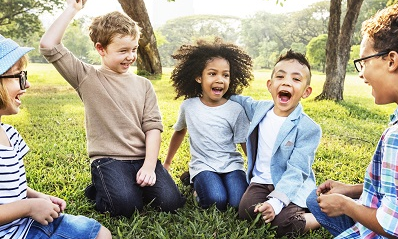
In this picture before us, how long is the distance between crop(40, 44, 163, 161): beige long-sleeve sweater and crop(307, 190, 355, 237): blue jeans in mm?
1238

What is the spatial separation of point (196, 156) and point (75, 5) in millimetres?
1384

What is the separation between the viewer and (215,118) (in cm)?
317

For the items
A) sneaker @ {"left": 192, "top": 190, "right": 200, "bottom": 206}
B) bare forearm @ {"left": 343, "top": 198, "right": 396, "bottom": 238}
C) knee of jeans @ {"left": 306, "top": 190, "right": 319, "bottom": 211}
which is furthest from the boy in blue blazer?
bare forearm @ {"left": 343, "top": 198, "right": 396, "bottom": 238}

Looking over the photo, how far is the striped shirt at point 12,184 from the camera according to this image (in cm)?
181

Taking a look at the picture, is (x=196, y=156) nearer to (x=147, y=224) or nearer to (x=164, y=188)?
(x=164, y=188)

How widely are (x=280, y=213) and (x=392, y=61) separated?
1.18m

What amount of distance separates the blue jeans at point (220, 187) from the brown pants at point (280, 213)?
135 millimetres

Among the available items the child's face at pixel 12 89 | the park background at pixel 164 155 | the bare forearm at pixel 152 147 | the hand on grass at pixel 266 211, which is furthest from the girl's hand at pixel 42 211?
the hand on grass at pixel 266 211

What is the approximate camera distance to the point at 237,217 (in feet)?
9.04

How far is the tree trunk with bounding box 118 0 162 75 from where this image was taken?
12.0 meters

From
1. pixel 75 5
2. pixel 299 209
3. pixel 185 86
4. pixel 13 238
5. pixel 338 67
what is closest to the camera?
pixel 13 238

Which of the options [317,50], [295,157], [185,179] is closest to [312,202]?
[295,157]

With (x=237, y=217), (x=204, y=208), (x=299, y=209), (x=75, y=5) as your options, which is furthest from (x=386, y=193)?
(x=75, y=5)

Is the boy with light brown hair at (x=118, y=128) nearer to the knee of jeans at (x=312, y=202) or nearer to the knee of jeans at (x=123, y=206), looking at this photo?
the knee of jeans at (x=123, y=206)
